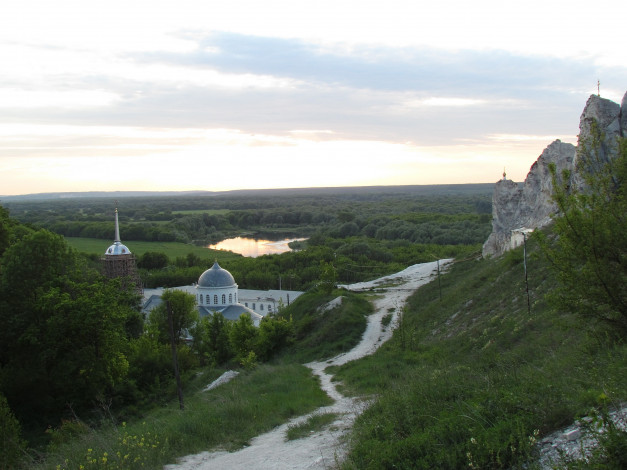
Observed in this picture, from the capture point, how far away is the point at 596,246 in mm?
6441

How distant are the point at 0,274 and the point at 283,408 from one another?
36.9 feet

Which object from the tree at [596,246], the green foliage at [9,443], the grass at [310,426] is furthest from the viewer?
the green foliage at [9,443]

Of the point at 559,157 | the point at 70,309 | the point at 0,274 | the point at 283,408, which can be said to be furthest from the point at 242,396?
the point at 559,157

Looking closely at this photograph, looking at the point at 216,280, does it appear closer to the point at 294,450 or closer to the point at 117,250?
the point at 117,250

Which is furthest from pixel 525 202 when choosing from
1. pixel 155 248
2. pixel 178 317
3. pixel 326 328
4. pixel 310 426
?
pixel 155 248

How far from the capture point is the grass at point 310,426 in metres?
8.40

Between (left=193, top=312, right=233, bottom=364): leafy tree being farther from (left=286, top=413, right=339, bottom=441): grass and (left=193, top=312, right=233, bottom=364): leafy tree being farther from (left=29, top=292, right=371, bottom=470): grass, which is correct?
(left=286, top=413, right=339, bottom=441): grass

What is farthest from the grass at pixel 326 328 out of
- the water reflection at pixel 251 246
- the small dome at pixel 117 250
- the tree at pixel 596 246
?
the water reflection at pixel 251 246

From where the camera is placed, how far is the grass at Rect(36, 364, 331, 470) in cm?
721

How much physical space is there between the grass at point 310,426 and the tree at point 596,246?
4417 mm

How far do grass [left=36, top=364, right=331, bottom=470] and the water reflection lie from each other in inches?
3059

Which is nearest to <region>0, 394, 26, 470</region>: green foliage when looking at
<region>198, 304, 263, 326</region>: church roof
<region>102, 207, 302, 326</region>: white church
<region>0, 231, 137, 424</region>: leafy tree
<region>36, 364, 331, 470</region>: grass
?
<region>36, 364, 331, 470</region>: grass

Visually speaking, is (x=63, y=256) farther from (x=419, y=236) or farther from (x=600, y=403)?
(x=419, y=236)

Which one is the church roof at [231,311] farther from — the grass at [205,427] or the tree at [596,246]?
the tree at [596,246]
